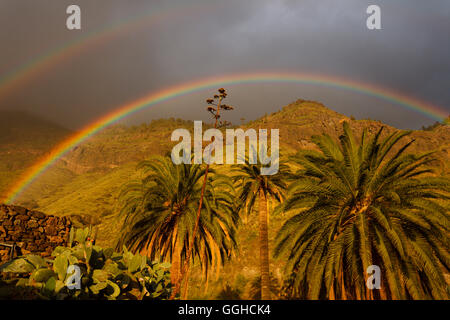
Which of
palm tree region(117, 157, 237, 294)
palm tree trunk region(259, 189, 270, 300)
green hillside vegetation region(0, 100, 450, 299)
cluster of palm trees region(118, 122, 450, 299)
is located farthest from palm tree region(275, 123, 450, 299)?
palm tree region(117, 157, 237, 294)

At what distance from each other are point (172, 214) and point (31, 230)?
8320 mm

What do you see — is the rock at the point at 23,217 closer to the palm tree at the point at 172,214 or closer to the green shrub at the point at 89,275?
the palm tree at the point at 172,214

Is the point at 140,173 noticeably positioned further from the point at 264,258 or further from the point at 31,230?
the point at 31,230

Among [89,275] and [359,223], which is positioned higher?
[359,223]

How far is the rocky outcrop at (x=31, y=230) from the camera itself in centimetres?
1014

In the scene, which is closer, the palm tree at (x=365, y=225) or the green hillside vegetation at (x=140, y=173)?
the palm tree at (x=365, y=225)

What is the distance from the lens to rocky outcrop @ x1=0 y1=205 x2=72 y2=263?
10141 millimetres

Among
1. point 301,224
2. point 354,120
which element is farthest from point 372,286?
point 354,120

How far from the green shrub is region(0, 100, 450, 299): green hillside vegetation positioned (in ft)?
33.0

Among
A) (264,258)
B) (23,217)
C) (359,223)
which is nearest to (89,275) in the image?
(23,217)

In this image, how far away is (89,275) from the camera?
3.88 m

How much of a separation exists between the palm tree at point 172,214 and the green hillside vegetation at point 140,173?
1392mm

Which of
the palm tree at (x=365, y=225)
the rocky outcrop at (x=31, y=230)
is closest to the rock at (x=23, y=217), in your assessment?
the rocky outcrop at (x=31, y=230)

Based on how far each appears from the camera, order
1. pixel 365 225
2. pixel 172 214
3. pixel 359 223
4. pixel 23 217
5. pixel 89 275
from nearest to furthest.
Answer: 1. pixel 89 275
2. pixel 23 217
3. pixel 365 225
4. pixel 359 223
5. pixel 172 214
